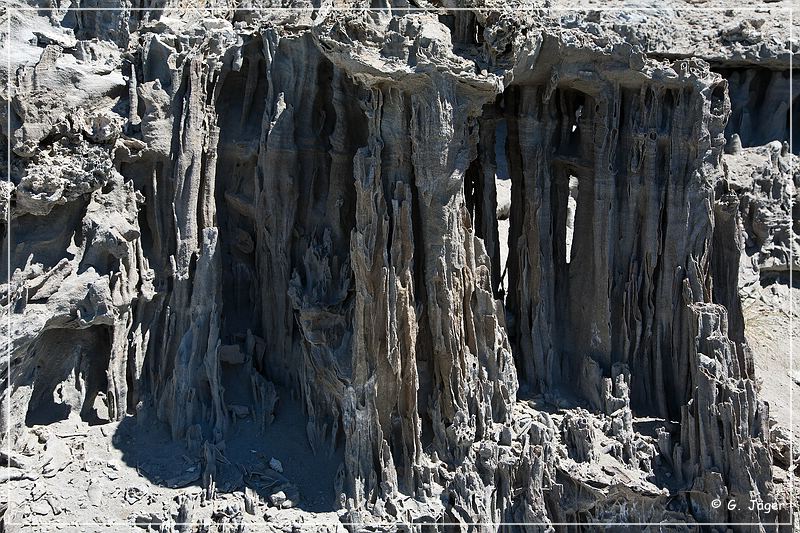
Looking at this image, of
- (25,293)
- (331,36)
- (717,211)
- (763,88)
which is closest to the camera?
(331,36)

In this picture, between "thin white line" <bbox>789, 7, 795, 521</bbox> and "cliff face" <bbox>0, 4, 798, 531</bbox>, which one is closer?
"cliff face" <bbox>0, 4, 798, 531</bbox>

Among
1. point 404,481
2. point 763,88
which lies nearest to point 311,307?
point 404,481

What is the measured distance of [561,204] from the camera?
1480 cm

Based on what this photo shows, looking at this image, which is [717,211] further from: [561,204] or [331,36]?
[331,36]

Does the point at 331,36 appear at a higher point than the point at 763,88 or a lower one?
lower

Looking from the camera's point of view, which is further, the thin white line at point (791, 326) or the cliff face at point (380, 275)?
the thin white line at point (791, 326)

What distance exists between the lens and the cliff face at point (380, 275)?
12.3 meters

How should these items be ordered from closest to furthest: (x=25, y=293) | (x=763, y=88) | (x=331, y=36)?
(x=331, y=36), (x=25, y=293), (x=763, y=88)

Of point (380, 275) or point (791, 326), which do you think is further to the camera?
point (791, 326)

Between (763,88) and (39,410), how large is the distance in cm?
2097

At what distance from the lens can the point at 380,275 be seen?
12312mm

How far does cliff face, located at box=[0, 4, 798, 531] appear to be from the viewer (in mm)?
12320

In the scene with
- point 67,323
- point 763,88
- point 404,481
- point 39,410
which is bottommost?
point 404,481

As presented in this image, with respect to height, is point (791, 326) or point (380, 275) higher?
point (380, 275)
